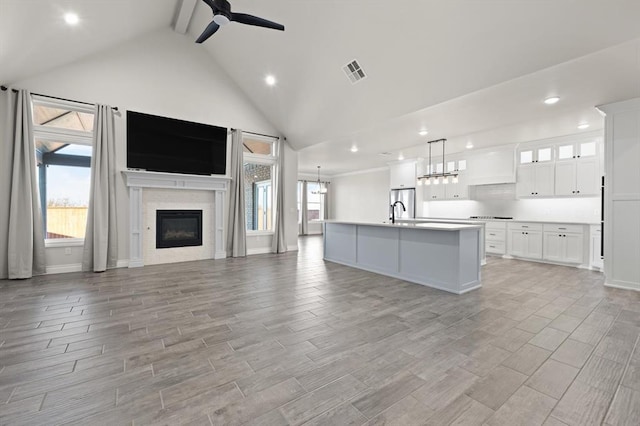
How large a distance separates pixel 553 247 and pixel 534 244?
35cm

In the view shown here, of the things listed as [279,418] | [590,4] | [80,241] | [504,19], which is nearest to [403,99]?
[504,19]

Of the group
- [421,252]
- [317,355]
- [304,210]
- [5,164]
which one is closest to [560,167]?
[421,252]

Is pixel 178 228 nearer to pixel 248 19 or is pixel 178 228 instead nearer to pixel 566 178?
pixel 248 19

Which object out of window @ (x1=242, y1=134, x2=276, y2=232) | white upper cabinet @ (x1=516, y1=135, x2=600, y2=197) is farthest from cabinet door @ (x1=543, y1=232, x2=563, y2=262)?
window @ (x1=242, y1=134, x2=276, y2=232)

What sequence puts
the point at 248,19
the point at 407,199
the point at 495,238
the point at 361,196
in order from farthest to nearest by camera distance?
the point at 361,196, the point at 407,199, the point at 495,238, the point at 248,19

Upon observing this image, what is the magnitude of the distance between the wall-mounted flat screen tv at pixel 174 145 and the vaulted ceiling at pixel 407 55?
1430 millimetres

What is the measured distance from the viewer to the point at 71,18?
3920 mm

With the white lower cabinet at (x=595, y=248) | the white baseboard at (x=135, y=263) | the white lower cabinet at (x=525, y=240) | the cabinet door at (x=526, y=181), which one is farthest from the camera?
the cabinet door at (x=526, y=181)

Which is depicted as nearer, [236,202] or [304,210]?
[236,202]

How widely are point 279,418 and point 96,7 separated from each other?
220 inches

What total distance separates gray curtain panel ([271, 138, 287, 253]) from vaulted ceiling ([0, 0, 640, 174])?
4.36ft

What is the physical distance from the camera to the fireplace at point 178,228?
20.2ft

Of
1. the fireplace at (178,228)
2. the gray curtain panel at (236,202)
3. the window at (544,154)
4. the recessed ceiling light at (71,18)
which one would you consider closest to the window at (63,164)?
the fireplace at (178,228)

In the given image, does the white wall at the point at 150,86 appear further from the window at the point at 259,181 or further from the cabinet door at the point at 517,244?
the cabinet door at the point at 517,244
